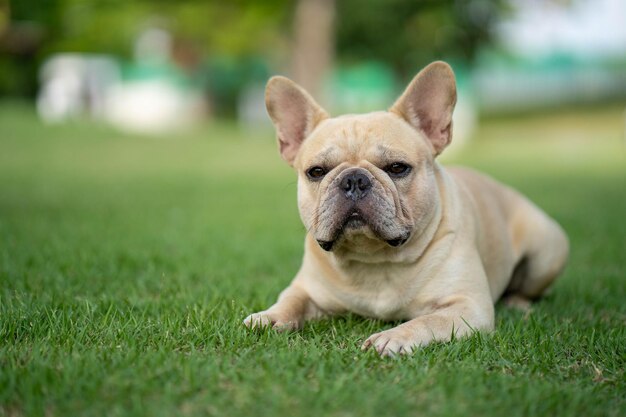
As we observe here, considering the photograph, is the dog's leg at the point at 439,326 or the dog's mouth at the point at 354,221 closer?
the dog's leg at the point at 439,326

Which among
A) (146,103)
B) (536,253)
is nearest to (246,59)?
(146,103)

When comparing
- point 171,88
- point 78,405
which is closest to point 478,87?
point 171,88

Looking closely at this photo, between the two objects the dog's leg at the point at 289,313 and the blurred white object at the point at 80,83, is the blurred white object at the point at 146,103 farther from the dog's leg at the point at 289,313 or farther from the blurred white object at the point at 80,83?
the dog's leg at the point at 289,313

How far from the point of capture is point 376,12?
30.5m

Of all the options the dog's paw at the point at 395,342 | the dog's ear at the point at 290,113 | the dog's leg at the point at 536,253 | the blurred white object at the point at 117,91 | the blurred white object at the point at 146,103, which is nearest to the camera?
the dog's paw at the point at 395,342

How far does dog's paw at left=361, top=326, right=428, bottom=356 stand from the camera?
334 cm

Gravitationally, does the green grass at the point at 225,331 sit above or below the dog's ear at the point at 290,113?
below

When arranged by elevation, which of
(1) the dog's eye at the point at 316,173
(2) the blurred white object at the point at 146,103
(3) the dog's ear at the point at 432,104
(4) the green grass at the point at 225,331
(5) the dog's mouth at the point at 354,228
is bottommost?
(2) the blurred white object at the point at 146,103

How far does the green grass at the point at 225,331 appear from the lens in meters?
2.75

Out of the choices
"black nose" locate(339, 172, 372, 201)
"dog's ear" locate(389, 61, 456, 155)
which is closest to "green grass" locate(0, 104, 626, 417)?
"black nose" locate(339, 172, 372, 201)

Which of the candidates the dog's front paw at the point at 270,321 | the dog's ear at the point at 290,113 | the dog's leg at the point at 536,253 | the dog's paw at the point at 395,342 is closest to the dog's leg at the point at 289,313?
the dog's front paw at the point at 270,321

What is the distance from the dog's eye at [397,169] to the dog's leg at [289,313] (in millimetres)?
886

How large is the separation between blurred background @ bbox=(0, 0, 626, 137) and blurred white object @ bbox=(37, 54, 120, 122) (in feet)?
0.18

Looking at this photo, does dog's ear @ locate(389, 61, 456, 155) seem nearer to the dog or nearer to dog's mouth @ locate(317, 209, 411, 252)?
the dog
